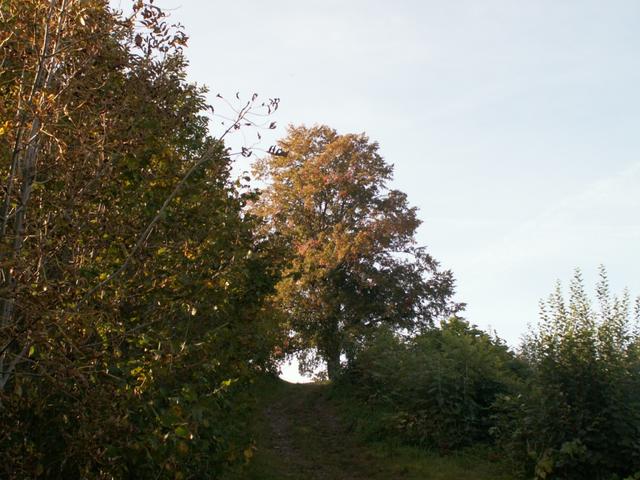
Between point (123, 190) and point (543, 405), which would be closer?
point (123, 190)

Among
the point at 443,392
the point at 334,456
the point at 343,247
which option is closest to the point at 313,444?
the point at 334,456

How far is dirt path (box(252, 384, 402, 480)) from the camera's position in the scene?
16.9 m

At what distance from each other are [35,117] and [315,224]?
2930 cm

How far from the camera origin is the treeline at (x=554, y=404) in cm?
1446

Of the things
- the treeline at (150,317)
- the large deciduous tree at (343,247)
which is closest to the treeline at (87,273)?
the treeline at (150,317)

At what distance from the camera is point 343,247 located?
32.4 meters

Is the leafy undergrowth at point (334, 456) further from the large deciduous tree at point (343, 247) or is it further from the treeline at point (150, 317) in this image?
the large deciduous tree at point (343, 247)

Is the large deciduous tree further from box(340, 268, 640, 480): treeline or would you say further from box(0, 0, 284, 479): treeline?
box(0, 0, 284, 479): treeline

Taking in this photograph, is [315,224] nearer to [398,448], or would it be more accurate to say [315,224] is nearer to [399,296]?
[399,296]

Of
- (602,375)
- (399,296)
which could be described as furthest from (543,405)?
(399,296)

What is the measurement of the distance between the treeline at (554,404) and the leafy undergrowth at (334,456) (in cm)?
70

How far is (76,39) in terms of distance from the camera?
277 inches

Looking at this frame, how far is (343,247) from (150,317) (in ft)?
80.4

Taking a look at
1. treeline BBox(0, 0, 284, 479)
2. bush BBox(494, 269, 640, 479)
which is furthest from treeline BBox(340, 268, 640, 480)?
treeline BBox(0, 0, 284, 479)
